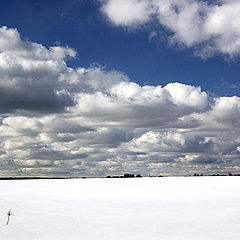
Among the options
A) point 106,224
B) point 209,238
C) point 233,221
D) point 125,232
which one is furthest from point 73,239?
point 233,221

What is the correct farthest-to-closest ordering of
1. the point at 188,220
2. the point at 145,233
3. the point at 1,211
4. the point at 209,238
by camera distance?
the point at 1,211, the point at 188,220, the point at 145,233, the point at 209,238

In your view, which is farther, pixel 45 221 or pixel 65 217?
pixel 65 217

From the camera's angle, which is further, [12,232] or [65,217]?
[65,217]

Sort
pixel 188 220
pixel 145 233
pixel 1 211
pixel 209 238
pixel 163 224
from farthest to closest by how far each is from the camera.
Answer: pixel 1 211
pixel 188 220
pixel 163 224
pixel 145 233
pixel 209 238

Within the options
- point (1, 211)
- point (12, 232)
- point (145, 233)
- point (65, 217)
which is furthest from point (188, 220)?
point (1, 211)

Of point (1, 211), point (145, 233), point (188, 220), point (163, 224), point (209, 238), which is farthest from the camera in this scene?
point (1, 211)

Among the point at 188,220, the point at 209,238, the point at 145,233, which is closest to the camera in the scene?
the point at 209,238

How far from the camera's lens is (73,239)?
2181 centimetres

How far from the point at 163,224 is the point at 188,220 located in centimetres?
279

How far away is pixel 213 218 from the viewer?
29.8 m

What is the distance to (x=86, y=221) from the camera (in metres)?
28.7

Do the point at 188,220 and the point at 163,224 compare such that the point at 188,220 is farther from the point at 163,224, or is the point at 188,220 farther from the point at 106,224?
the point at 106,224

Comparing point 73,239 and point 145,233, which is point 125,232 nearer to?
point 145,233

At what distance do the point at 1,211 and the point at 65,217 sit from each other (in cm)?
685
